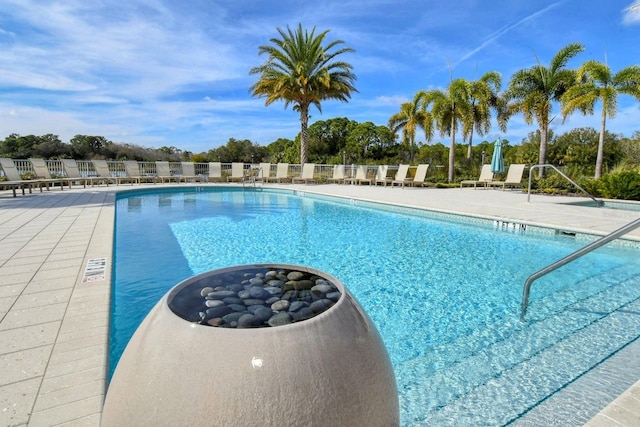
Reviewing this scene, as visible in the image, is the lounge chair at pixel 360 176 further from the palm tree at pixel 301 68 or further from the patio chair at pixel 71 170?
the patio chair at pixel 71 170

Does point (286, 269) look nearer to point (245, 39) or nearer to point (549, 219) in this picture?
point (549, 219)

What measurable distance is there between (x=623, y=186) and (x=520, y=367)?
12.5 meters

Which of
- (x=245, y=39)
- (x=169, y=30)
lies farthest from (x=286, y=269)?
(x=245, y=39)

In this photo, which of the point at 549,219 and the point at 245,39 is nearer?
the point at 549,219

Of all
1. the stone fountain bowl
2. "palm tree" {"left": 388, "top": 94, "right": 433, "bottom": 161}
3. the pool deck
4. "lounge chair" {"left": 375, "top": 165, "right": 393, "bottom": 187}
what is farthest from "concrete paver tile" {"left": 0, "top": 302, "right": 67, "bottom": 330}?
"palm tree" {"left": 388, "top": 94, "right": 433, "bottom": 161}

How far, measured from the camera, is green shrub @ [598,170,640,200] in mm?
11492

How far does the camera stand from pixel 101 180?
1667 cm

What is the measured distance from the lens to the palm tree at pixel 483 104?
766 inches

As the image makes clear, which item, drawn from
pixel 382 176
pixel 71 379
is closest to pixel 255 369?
pixel 71 379

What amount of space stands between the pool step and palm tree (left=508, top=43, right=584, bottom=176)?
16942 mm

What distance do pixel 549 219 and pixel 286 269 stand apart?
26.5 ft

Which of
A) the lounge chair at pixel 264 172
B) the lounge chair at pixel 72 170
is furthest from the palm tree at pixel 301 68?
the lounge chair at pixel 72 170

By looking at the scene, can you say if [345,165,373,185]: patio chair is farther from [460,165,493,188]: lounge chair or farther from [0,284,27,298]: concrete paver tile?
[0,284,27,298]: concrete paver tile

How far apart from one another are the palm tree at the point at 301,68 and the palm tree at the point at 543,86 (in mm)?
9305
